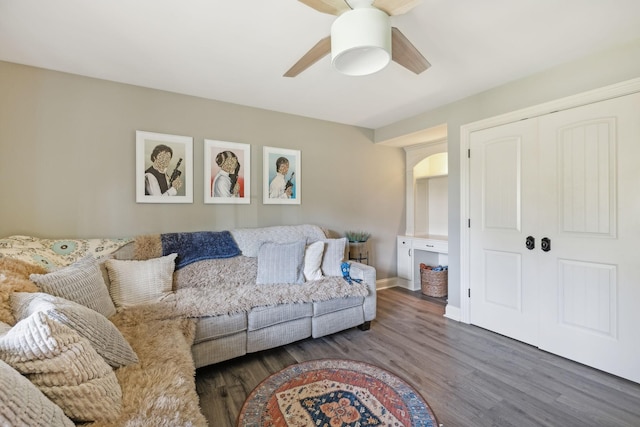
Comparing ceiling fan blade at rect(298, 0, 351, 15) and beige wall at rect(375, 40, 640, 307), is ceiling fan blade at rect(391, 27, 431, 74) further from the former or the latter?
beige wall at rect(375, 40, 640, 307)

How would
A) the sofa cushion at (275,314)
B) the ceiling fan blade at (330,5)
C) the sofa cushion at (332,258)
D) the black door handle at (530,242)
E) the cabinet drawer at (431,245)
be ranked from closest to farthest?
1. the ceiling fan blade at (330,5)
2. the sofa cushion at (275,314)
3. the black door handle at (530,242)
4. the sofa cushion at (332,258)
5. the cabinet drawer at (431,245)

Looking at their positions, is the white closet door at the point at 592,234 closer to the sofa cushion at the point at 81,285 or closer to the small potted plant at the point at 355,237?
the small potted plant at the point at 355,237

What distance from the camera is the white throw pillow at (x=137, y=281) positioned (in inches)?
78.9

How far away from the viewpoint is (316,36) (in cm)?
186

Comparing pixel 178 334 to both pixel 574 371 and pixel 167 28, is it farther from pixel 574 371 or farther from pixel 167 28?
pixel 574 371

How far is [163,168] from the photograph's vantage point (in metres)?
2.69

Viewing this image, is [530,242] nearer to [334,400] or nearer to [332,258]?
[332,258]

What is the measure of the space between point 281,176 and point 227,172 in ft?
2.04

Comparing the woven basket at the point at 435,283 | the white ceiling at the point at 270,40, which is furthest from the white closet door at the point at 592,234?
the woven basket at the point at 435,283

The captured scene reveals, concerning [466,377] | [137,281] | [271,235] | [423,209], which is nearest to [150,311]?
[137,281]

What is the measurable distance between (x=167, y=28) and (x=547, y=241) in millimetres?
3257

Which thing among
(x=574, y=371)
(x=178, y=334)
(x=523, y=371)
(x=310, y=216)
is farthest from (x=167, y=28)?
(x=574, y=371)

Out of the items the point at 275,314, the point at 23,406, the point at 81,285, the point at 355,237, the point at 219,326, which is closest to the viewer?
the point at 23,406

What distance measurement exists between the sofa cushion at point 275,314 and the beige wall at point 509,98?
1715 millimetres
